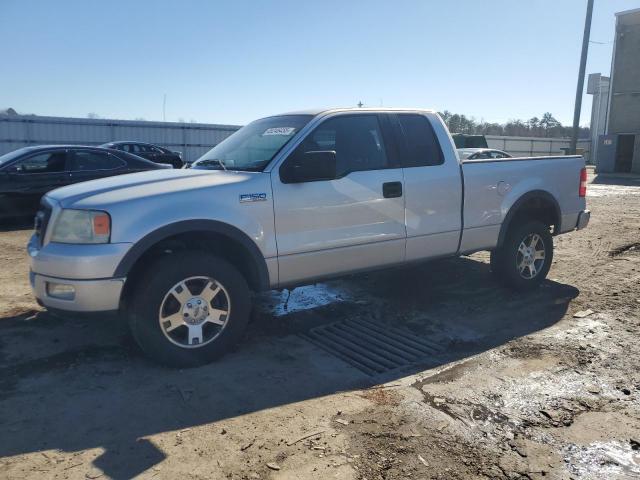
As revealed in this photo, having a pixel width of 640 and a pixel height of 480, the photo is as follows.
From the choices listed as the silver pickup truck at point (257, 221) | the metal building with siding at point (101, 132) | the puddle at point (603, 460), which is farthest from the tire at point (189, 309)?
the metal building with siding at point (101, 132)

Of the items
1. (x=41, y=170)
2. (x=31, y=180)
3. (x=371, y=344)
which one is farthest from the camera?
(x=41, y=170)

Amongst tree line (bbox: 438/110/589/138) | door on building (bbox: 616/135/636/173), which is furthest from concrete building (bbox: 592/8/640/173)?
tree line (bbox: 438/110/589/138)

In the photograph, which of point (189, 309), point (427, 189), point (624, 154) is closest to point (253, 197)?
point (189, 309)

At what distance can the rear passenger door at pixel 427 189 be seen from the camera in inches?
201

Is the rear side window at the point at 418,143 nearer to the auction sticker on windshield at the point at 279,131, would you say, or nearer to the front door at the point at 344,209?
the front door at the point at 344,209

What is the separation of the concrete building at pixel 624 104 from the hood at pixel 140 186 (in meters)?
32.8

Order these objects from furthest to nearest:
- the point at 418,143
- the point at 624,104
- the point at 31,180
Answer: the point at 624,104, the point at 31,180, the point at 418,143

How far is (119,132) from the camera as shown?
26.0 metres

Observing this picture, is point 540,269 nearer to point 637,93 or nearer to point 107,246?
point 107,246

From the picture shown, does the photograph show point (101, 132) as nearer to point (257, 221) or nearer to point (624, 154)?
A: point (257, 221)

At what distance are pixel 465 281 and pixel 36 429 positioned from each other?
4.97m

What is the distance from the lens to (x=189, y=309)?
408cm

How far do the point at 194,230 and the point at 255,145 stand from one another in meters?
1.21

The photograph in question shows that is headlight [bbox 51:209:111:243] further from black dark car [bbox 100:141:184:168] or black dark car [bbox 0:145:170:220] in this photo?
black dark car [bbox 100:141:184:168]
